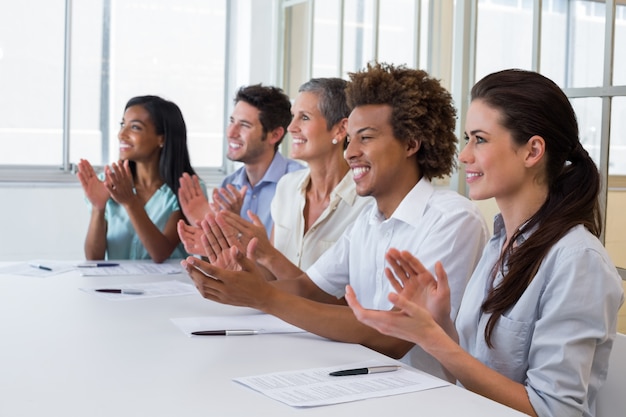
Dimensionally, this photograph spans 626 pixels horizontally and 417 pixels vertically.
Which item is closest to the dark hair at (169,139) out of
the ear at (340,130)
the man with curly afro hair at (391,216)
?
the ear at (340,130)

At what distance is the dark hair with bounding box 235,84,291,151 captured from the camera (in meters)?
3.53

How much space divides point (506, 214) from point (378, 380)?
1.63 ft

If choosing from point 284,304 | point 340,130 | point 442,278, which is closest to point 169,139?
point 340,130

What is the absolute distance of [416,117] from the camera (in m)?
2.15

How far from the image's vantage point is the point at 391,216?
2127mm

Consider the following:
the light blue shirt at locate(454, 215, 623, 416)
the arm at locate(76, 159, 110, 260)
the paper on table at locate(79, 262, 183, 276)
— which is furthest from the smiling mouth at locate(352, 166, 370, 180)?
the arm at locate(76, 159, 110, 260)

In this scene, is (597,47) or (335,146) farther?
(335,146)

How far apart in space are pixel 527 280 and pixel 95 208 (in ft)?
7.39

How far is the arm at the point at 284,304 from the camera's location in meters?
1.79

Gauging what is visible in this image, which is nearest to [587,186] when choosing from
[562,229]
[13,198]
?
[562,229]

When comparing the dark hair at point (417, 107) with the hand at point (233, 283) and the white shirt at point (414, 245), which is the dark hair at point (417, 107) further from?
the hand at point (233, 283)

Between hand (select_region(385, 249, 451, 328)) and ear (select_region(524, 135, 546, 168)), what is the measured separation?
11.8 inches

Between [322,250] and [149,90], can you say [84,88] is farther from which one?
[322,250]

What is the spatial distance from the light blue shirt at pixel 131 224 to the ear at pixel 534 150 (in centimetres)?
201
